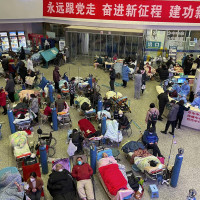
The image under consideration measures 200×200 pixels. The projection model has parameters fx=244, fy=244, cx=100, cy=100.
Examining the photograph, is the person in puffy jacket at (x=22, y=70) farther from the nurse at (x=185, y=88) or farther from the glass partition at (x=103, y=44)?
the nurse at (x=185, y=88)

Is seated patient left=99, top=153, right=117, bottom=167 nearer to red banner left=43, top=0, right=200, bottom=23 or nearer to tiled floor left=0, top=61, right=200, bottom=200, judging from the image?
tiled floor left=0, top=61, right=200, bottom=200

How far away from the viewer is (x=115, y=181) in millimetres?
6531

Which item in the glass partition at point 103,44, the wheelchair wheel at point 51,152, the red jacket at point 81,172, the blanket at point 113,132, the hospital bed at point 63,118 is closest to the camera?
the red jacket at point 81,172

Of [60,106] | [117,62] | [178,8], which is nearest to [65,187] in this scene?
[60,106]

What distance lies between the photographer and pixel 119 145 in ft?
29.8

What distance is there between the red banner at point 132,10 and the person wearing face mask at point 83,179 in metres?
12.0

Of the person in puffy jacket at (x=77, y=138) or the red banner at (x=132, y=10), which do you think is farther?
the red banner at (x=132, y=10)

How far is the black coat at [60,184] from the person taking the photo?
248 inches

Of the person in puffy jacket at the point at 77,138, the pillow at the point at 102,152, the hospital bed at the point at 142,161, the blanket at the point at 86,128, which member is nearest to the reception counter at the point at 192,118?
the hospital bed at the point at 142,161

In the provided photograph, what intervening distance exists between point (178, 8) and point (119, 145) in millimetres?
10425

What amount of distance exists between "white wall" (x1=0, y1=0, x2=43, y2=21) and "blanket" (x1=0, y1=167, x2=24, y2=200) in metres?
15.0

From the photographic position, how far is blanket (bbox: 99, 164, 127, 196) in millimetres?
6395

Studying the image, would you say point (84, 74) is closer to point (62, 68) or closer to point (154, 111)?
point (62, 68)

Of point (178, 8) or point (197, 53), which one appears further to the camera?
point (197, 53)
